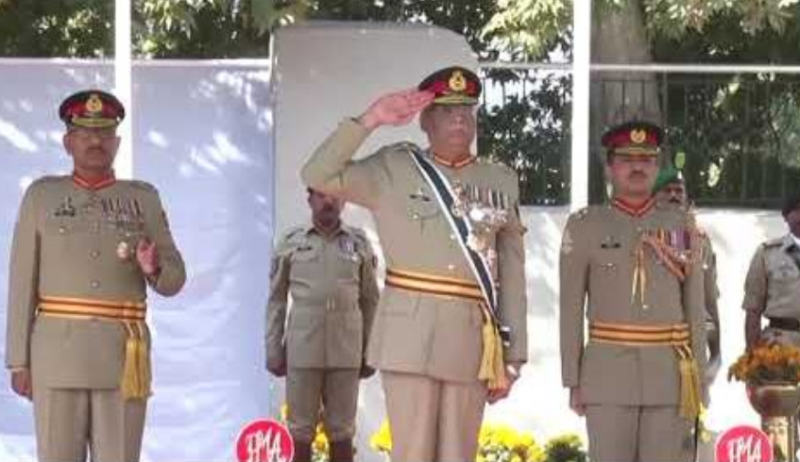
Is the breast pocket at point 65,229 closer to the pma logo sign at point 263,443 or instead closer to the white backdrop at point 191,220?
the pma logo sign at point 263,443

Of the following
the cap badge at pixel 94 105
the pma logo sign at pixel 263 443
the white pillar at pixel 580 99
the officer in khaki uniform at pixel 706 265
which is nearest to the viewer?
the pma logo sign at pixel 263 443

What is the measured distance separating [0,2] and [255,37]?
173 cm

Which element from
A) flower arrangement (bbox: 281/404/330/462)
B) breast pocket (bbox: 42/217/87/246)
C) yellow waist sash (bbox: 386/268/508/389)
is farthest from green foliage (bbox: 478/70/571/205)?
yellow waist sash (bbox: 386/268/508/389)

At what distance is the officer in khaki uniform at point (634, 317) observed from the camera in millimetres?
5730

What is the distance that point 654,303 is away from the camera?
5777mm

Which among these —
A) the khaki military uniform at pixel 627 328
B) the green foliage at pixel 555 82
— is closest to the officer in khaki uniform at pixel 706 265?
the khaki military uniform at pixel 627 328

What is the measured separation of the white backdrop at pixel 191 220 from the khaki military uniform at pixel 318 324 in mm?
255

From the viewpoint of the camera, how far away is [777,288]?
25.2 feet

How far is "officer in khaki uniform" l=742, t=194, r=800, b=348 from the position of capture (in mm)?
7637

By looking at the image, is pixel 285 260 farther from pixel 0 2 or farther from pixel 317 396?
pixel 0 2

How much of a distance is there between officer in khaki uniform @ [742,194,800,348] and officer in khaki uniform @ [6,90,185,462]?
3.03 meters

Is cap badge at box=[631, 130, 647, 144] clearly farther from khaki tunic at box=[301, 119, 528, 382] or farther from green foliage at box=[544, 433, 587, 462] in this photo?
green foliage at box=[544, 433, 587, 462]

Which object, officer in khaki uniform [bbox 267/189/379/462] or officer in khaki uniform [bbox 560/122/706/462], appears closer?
officer in khaki uniform [bbox 560/122/706/462]

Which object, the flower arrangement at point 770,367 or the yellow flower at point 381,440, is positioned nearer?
the flower arrangement at point 770,367
